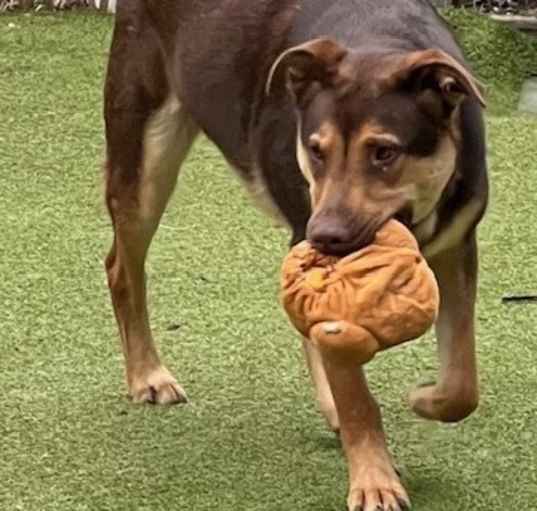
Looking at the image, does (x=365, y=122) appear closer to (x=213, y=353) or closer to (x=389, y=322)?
(x=389, y=322)

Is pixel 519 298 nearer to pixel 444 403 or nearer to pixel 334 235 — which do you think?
pixel 444 403

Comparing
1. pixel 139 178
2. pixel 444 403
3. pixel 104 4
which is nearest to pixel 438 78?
pixel 444 403

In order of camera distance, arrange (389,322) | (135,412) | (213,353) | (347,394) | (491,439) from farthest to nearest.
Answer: (213,353)
(135,412)
(491,439)
(347,394)
(389,322)

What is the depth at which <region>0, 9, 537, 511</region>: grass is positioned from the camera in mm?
4285

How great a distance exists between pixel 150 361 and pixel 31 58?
4632 mm

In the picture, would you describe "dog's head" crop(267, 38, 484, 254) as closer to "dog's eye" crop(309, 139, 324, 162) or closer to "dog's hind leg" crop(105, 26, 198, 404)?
"dog's eye" crop(309, 139, 324, 162)

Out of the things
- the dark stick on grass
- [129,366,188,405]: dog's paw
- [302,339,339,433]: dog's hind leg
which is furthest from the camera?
the dark stick on grass

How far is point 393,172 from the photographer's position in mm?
3785

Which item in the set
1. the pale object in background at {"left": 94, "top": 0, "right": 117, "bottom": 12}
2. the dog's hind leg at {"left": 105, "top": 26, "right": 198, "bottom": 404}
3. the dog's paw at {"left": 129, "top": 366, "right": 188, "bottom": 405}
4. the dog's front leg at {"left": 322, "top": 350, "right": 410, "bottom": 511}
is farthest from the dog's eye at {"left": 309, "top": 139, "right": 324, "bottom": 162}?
the pale object in background at {"left": 94, "top": 0, "right": 117, "bottom": 12}

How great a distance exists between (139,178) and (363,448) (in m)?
1.34

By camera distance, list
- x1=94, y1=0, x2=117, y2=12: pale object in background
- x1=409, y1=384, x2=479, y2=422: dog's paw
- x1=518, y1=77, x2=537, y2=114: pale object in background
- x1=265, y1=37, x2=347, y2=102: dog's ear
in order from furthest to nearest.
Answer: x1=94, y1=0, x2=117, y2=12: pale object in background
x1=518, y1=77, x2=537, y2=114: pale object in background
x1=409, y1=384, x2=479, y2=422: dog's paw
x1=265, y1=37, x2=347, y2=102: dog's ear

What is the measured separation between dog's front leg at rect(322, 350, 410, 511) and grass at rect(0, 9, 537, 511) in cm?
13

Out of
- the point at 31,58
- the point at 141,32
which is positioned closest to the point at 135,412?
the point at 141,32

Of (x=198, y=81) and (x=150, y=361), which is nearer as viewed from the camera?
(x=198, y=81)
